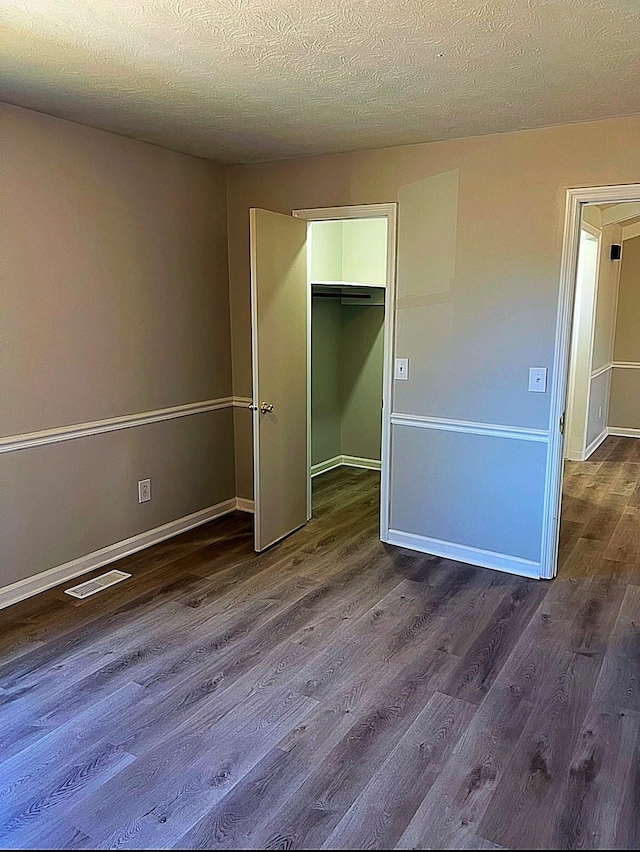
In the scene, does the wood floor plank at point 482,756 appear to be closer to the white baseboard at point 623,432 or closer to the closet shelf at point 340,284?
the closet shelf at point 340,284

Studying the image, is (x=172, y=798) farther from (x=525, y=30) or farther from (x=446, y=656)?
(x=525, y=30)

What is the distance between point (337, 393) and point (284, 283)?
211cm

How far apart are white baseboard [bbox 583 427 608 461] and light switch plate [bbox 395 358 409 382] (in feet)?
10.8

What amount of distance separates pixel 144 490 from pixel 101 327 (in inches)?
40.7

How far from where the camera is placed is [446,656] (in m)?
2.72

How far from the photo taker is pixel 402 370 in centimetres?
378

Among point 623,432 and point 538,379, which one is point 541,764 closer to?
point 538,379

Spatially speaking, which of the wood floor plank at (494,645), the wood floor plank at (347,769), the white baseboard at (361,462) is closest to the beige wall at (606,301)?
the white baseboard at (361,462)

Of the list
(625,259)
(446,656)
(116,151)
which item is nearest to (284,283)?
(116,151)

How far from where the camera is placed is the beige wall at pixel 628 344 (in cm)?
706

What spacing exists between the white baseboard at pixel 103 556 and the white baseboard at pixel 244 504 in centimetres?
5

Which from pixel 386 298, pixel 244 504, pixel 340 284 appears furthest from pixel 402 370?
pixel 244 504

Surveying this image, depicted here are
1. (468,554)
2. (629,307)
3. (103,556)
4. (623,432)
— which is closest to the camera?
(103,556)

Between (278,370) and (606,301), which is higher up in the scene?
(606,301)
